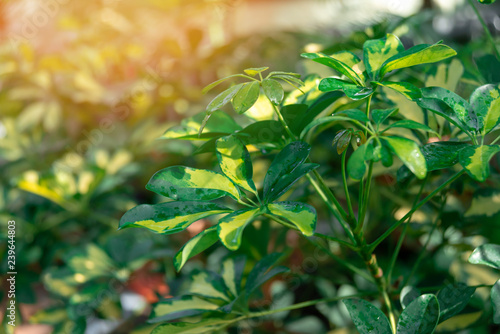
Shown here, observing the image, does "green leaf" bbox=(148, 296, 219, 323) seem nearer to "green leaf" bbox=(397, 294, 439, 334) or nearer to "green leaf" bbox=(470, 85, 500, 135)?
"green leaf" bbox=(397, 294, 439, 334)

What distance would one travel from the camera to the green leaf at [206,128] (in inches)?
19.7

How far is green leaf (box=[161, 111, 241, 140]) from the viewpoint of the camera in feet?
1.64

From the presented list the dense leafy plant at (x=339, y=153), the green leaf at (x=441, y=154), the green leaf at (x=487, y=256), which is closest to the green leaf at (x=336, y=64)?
the dense leafy plant at (x=339, y=153)

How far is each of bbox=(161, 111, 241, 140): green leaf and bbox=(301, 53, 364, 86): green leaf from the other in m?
0.15

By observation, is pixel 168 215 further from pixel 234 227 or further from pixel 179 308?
pixel 179 308

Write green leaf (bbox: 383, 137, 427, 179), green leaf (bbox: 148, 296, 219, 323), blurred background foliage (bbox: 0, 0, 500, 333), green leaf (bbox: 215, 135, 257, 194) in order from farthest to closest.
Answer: blurred background foliage (bbox: 0, 0, 500, 333) → green leaf (bbox: 148, 296, 219, 323) → green leaf (bbox: 215, 135, 257, 194) → green leaf (bbox: 383, 137, 427, 179)

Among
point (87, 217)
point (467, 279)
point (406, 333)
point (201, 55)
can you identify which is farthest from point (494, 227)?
point (201, 55)

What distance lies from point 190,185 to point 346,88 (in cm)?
19

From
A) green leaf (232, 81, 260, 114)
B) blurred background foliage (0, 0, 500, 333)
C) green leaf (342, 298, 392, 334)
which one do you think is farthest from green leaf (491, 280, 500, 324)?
green leaf (232, 81, 260, 114)

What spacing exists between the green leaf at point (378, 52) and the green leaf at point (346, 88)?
33 mm

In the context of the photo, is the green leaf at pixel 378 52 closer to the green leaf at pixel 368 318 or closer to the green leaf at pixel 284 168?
the green leaf at pixel 284 168

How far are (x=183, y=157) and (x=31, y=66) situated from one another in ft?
2.44

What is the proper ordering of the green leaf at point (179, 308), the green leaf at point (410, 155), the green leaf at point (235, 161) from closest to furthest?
the green leaf at point (410, 155) < the green leaf at point (235, 161) < the green leaf at point (179, 308)

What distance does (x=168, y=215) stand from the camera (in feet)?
1.36
